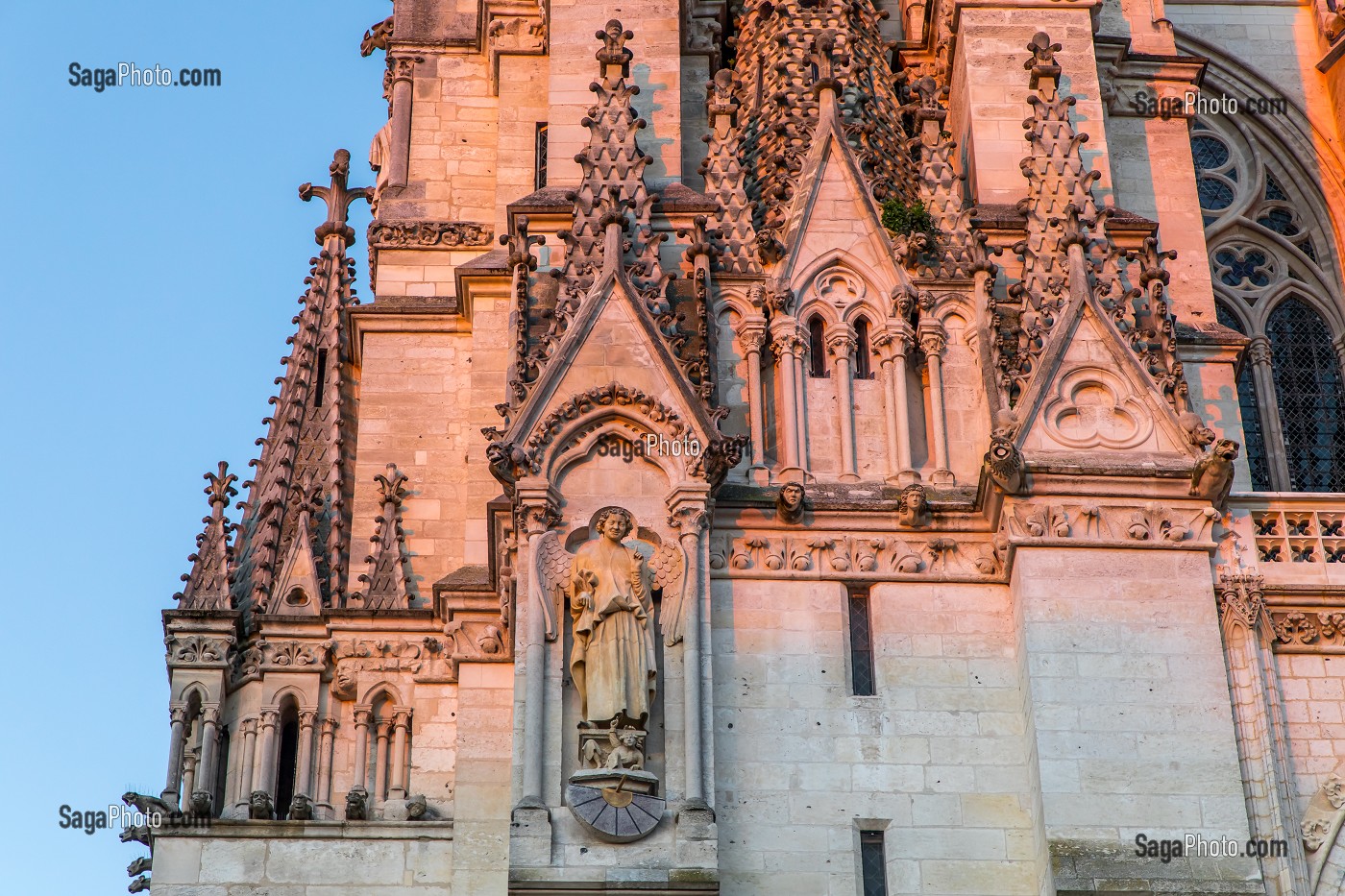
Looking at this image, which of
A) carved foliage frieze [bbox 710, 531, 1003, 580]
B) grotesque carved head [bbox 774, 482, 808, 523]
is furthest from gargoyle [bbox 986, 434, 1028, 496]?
grotesque carved head [bbox 774, 482, 808, 523]

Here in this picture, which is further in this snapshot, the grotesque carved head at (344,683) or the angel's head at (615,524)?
the grotesque carved head at (344,683)

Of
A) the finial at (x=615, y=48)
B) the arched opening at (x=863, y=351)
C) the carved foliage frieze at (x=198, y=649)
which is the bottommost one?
the carved foliage frieze at (x=198, y=649)

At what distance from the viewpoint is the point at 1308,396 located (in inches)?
1113

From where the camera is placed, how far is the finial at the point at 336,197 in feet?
91.5

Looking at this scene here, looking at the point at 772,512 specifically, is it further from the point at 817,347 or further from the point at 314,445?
the point at 314,445

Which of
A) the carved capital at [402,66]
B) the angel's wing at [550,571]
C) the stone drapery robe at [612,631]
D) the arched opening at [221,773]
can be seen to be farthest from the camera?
the carved capital at [402,66]

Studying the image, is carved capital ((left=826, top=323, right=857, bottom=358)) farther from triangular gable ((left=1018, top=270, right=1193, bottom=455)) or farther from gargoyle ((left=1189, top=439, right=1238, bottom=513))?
gargoyle ((left=1189, top=439, right=1238, bottom=513))

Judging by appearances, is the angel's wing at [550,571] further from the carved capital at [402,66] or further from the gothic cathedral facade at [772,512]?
the carved capital at [402,66]

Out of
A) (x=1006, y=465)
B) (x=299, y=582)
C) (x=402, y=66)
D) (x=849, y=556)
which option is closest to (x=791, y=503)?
(x=849, y=556)

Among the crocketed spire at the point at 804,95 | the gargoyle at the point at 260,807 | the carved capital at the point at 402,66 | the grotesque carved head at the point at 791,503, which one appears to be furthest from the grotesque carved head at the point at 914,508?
the carved capital at the point at 402,66

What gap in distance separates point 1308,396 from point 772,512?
8147 mm

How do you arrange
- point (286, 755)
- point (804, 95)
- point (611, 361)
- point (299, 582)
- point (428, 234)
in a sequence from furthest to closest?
point (428, 234), point (804, 95), point (299, 582), point (286, 755), point (611, 361)

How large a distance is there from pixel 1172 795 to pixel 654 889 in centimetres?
421

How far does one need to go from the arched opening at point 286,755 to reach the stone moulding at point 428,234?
5.54 m
